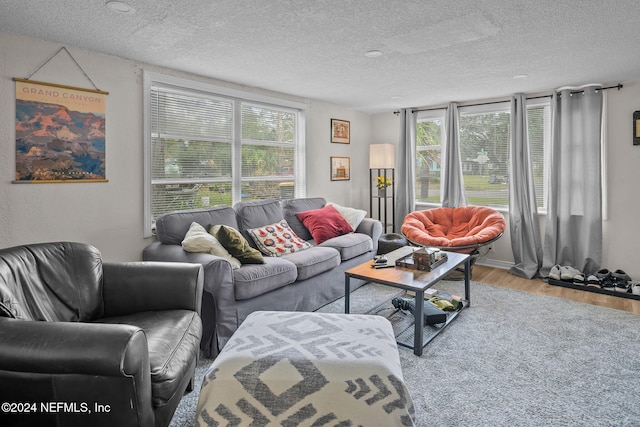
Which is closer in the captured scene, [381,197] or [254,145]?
[254,145]

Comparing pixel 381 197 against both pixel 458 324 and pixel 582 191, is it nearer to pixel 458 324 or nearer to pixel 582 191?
pixel 582 191

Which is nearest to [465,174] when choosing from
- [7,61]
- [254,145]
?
[254,145]

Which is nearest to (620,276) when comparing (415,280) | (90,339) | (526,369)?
(526,369)

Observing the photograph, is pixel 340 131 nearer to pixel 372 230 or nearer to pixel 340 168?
pixel 340 168

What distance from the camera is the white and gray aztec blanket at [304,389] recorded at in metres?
1.51

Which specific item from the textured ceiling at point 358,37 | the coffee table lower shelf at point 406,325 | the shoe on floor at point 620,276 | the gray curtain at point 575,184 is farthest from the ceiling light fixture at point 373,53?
the shoe on floor at point 620,276

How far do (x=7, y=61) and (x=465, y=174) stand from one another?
507cm

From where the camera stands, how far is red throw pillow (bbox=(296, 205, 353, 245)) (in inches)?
165

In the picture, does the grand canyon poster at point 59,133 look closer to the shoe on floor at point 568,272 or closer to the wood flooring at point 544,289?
the wood flooring at point 544,289

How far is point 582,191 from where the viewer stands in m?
4.31

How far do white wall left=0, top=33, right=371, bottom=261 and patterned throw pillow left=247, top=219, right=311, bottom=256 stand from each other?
1.01 m

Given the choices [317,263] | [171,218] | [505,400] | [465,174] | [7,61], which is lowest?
[505,400]

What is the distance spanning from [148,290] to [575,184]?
4598 millimetres

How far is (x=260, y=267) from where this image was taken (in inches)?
115
